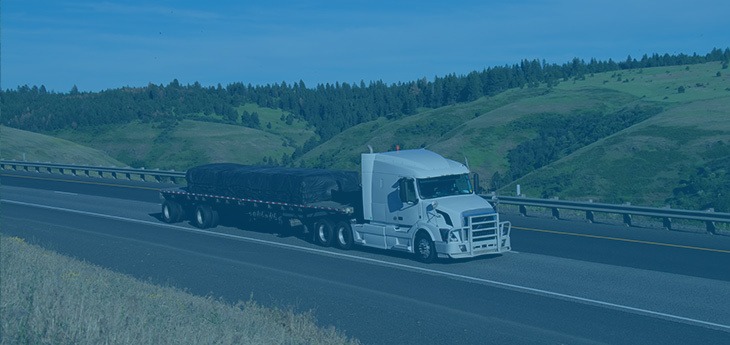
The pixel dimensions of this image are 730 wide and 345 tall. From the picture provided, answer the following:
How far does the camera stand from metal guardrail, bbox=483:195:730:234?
83.3 ft

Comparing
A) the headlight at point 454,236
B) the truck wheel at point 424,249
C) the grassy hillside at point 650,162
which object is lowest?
the grassy hillside at point 650,162

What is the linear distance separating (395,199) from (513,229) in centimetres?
673

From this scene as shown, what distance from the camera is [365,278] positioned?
18.6 metres

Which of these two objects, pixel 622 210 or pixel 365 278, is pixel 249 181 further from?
pixel 622 210

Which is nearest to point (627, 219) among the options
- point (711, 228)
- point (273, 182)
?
point (711, 228)

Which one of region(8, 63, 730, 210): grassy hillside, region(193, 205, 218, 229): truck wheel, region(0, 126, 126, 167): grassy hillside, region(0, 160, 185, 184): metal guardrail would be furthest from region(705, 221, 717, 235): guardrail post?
region(0, 126, 126, 167): grassy hillside

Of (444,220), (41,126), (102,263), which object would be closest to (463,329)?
(444,220)

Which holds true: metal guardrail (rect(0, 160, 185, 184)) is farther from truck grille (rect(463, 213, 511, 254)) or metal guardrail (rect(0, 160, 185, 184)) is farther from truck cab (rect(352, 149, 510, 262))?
truck grille (rect(463, 213, 511, 254))

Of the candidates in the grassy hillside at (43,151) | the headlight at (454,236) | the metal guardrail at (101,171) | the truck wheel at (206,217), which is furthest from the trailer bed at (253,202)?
the grassy hillside at (43,151)

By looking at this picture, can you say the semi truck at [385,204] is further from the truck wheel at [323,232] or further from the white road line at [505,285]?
the white road line at [505,285]

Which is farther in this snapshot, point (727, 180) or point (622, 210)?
point (727, 180)

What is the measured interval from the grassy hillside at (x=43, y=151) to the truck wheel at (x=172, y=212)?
52.8 metres

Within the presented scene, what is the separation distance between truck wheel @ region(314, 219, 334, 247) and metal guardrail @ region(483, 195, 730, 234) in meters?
4.76

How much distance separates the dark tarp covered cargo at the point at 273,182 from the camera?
957 inches
